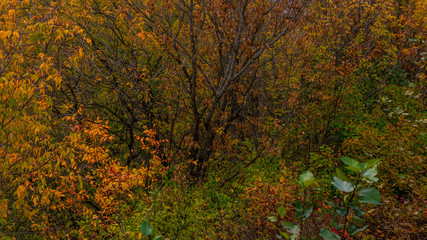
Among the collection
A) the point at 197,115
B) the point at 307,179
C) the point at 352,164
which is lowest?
the point at 197,115

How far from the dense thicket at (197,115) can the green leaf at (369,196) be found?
12.3ft

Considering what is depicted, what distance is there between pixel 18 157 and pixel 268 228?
14.2 ft

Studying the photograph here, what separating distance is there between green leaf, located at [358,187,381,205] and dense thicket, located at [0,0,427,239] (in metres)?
3.76

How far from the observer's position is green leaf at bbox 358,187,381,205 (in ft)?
3.31

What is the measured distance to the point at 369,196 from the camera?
1.04 meters

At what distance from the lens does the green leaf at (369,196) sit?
1.01m

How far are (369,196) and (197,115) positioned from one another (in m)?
6.80

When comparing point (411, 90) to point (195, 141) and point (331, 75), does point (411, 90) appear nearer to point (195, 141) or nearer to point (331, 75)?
point (195, 141)

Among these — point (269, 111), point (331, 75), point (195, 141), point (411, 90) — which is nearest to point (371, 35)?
point (331, 75)

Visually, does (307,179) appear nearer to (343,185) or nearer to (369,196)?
Answer: (343,185)

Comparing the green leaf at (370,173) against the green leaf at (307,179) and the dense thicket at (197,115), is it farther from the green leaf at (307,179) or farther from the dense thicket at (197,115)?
the dense thicket at (197,115)

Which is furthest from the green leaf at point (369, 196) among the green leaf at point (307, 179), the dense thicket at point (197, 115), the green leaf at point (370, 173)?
the dense thicket at point (197, 115)

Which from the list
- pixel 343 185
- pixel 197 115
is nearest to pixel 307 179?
pixel 343 185

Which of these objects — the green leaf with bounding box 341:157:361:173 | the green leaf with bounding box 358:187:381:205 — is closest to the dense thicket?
the green leaf with bounding box 358:187:381:205
